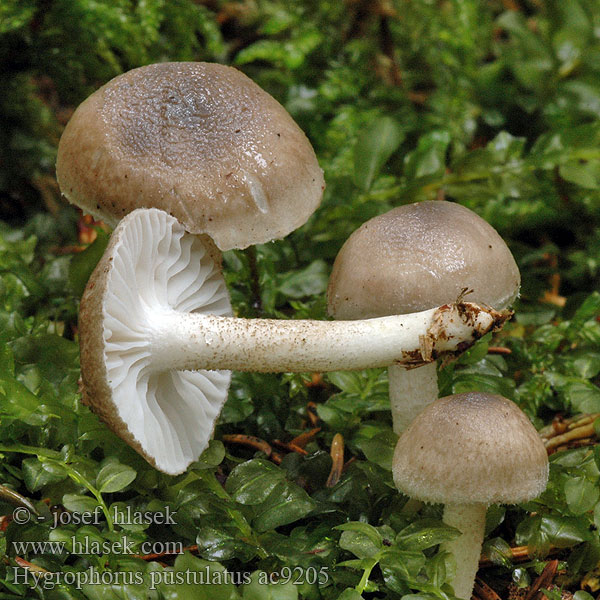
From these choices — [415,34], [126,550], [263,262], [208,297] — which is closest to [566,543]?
[126,550]

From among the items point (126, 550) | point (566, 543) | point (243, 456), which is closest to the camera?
point (126, 550)

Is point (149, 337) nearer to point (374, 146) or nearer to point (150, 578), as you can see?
point (150, 578)

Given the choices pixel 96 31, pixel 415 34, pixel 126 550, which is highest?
pixel 96 31

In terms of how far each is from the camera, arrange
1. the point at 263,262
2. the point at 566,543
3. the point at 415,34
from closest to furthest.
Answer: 1. the point at 566,543
2. the point at 263,262
3. the point at 415,34

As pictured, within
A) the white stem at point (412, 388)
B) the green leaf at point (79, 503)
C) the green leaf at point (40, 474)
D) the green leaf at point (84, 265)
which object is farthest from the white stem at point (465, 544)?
the green leaf at point (84, 265)

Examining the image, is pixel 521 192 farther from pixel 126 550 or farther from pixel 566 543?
pixel 126 550

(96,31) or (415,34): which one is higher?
(96,31)

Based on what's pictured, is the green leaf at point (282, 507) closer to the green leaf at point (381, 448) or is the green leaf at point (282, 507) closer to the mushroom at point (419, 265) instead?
the green leaf at point (381, 448)
